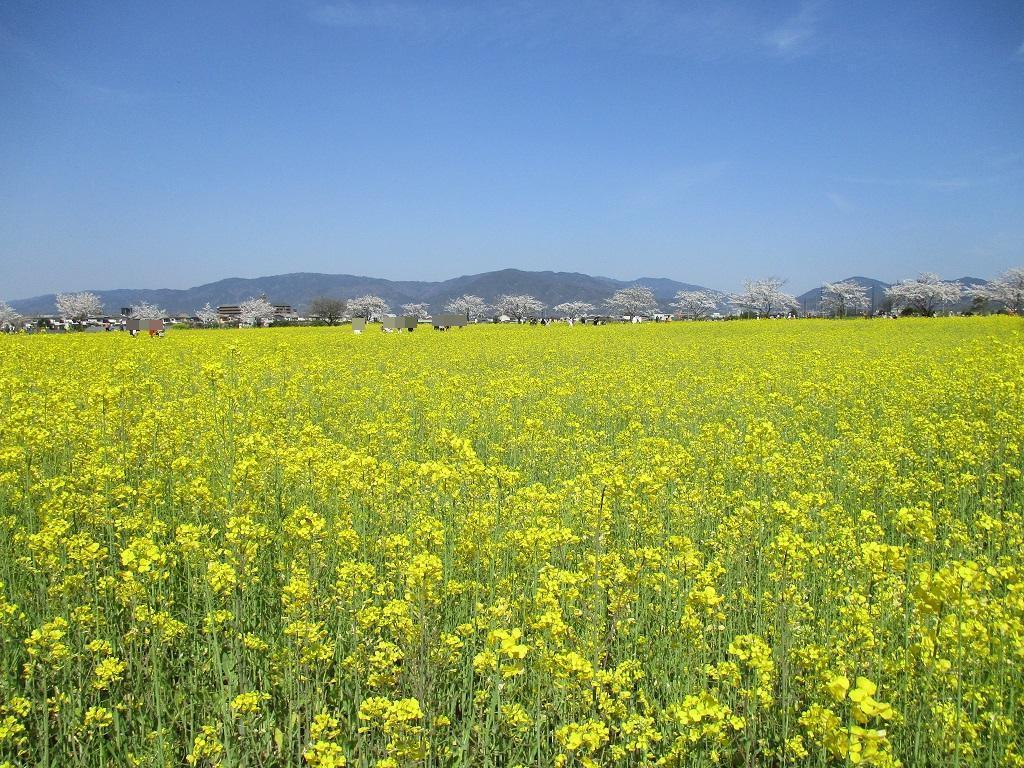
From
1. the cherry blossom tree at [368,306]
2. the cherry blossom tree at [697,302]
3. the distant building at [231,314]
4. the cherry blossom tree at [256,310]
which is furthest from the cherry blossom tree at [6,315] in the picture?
the cherry blossom tree at [697,302]

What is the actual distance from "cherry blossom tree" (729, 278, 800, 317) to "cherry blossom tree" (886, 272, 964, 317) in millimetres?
20389

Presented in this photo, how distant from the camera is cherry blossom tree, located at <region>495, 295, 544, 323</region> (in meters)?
162

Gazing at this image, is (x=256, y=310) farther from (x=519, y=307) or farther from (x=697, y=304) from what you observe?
(x=697, y=304)

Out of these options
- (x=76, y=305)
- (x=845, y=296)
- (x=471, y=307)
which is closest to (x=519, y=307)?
(x=471, y=307)

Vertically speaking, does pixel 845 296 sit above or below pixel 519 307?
above

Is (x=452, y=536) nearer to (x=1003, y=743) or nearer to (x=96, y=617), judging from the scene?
(x=96, y=617)

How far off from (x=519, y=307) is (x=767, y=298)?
60666 millimetres

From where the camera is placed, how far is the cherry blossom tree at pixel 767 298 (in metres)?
135

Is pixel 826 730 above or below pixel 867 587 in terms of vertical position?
above

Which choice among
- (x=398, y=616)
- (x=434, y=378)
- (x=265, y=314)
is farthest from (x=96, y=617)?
(x=265, y=314)

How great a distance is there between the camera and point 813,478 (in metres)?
7.62

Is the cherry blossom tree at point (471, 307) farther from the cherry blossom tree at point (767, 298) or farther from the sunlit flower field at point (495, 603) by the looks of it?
the sunlit flower field at point (495, 603)

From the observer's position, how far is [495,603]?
4301 mm

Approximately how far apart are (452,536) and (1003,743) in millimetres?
4145
